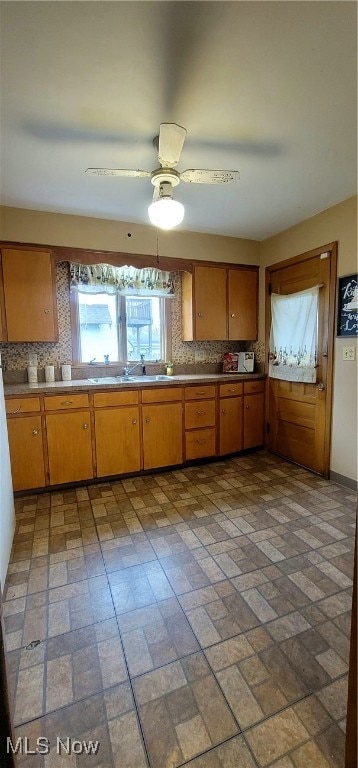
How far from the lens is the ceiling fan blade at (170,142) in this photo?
1572mm

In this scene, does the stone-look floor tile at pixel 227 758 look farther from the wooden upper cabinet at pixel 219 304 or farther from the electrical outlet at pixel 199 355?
the electrical outlet at pixel 199 355

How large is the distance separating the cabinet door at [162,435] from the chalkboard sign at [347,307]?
1.67m

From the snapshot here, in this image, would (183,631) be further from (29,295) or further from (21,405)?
(29,295)

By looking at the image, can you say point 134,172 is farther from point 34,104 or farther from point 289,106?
point 289,106

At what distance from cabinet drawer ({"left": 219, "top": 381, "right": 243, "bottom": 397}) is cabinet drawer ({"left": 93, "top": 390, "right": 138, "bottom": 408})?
985 millimetres

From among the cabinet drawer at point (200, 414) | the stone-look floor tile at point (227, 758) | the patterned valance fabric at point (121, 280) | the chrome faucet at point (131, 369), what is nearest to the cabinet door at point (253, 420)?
the cabinet drawer at point (200, 414)

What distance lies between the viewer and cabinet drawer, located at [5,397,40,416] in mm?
2652

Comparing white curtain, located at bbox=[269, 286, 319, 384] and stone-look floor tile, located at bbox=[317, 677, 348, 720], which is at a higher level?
white curtain, located at bbox=[269, 286, 319, 384]

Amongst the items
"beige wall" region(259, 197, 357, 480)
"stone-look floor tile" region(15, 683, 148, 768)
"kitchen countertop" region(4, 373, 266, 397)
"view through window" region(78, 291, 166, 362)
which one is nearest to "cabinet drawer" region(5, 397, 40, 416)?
"kitchen countertop" region(4, 373, 266, 397)

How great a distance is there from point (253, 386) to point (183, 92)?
2.75m

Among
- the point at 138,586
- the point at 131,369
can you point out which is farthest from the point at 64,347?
the point at 138,586

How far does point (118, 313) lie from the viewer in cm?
360

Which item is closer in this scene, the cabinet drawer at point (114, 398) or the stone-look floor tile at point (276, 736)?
the stone-look floor tile at point (276, 736)

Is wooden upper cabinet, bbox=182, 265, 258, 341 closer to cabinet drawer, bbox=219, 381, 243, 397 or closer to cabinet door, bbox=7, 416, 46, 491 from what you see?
cabinet drawer, bbox=219, 381, 243, 397
